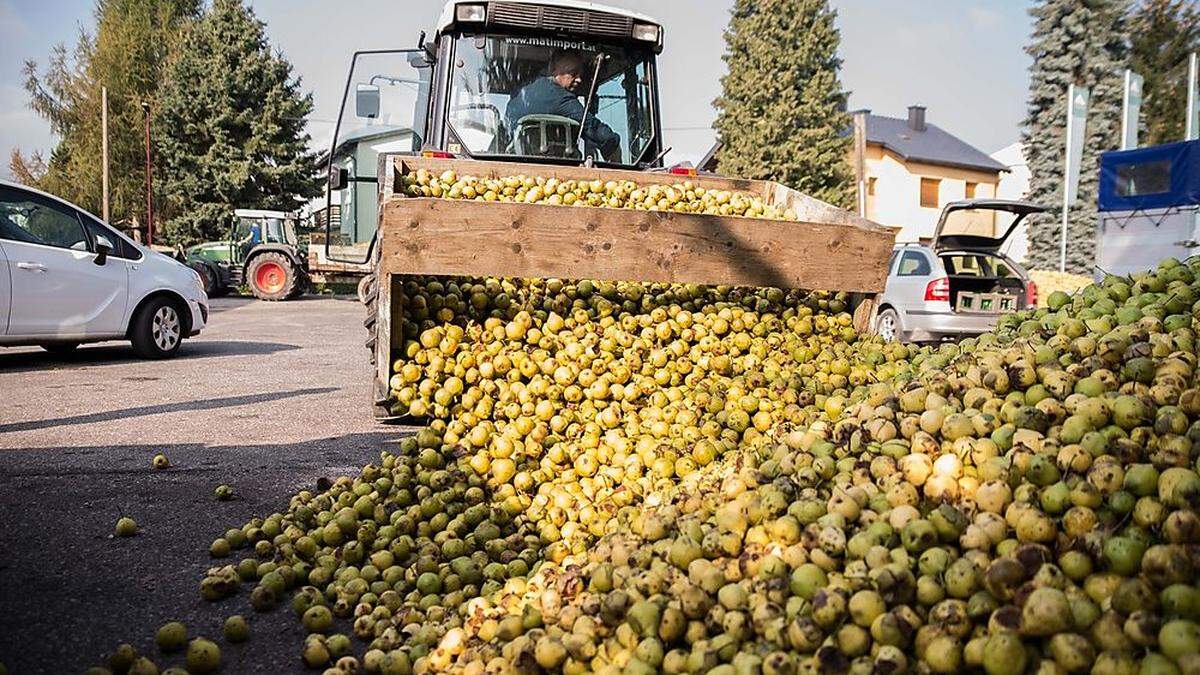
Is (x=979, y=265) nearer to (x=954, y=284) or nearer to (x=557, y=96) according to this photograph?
(x=954, y=284)

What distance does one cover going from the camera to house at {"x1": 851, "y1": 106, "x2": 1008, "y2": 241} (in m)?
41.2

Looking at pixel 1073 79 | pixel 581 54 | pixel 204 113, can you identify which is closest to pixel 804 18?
pixel 1073 79

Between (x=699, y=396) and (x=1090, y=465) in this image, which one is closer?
(x=1090, y=465)

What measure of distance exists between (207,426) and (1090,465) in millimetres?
5951

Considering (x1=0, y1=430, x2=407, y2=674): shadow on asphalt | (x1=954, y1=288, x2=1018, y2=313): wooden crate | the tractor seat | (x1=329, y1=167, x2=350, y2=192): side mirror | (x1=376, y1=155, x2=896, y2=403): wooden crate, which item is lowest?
(x1=0, y1=430, x2=407, y2=674): shadow on asphalt

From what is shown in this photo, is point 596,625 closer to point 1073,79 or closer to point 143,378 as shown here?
point 143,378

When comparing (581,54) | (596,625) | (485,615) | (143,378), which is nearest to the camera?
(596,625)

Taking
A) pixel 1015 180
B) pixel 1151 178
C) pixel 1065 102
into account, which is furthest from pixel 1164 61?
pixel 1151 178

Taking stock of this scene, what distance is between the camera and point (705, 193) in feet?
21.1

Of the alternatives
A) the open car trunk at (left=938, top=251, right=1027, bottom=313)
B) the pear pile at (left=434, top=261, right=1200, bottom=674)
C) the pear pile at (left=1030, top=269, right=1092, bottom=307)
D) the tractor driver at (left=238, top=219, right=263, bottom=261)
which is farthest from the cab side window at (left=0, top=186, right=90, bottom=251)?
the pear pile at (left=1030, top=269, right=1092, bottom=307)

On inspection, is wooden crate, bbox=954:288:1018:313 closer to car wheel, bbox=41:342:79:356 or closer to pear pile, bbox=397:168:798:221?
pear pile, bbox=397:168:798:221

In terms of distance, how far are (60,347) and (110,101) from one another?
42.0 meters

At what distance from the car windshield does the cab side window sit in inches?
214

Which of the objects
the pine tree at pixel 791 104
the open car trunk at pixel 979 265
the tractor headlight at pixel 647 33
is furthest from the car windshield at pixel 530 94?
the pine tree at pixel 791 104
